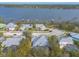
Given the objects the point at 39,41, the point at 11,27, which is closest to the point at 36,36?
the point at 39,41

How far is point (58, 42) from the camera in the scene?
72 cm

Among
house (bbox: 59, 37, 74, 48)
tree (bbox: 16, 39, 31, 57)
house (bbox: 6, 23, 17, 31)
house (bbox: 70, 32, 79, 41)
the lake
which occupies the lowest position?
tree (bbox: 16, 39, 31, 57)

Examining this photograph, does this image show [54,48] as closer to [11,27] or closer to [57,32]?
[57,32]

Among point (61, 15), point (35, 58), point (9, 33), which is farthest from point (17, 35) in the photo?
point (61, 15)

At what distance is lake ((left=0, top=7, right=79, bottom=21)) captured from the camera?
729mm

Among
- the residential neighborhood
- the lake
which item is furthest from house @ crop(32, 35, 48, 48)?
the lake

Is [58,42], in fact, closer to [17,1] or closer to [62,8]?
[62,8]

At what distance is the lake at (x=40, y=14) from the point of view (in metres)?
0.73

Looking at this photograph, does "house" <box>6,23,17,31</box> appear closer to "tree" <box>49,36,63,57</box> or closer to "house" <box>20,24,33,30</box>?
"house" <box>20,24,33,30</box>

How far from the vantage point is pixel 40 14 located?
2.40 feet

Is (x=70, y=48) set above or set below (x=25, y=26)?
below

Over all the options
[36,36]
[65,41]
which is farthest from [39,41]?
[65,41]

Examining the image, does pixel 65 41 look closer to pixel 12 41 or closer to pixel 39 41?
pixel 39 41

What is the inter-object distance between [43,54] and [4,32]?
0.78 ft
